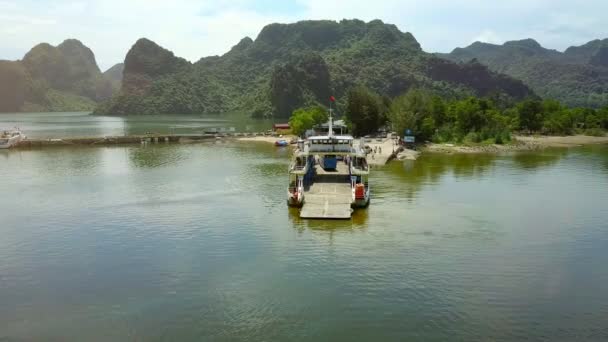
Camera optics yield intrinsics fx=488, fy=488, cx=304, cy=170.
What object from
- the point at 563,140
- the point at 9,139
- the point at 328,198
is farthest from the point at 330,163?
the point at 563,140

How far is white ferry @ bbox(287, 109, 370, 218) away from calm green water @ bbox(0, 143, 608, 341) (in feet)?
5.39

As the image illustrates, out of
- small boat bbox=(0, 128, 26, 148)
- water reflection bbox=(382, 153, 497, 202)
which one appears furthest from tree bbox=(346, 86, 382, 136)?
small boat bbox=(0, 128, 26, 148)

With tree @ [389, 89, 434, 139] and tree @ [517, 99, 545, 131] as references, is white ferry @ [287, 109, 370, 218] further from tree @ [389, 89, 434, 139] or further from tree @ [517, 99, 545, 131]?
tree @ [517, 99, 545, 131]

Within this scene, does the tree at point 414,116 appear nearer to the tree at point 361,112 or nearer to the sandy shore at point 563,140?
the tree at point 361,112

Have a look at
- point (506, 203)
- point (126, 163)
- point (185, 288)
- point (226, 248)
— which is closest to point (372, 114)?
point (126, 163)

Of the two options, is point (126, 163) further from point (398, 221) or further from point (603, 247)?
point (603, 247)

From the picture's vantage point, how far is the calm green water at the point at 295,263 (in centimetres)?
→ 2158

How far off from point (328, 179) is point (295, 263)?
17.7 metres

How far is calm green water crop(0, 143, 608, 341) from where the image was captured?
2158 centimetres

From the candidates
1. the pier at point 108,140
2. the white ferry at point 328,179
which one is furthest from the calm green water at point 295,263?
the pier at point 108,140

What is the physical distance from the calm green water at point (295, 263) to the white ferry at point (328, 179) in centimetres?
164

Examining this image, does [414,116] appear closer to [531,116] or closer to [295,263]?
[531,116]

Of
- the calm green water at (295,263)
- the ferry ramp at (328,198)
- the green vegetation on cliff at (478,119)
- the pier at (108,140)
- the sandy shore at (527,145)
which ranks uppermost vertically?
the green vegetation on cliff at (478,119)

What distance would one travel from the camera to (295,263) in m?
28.4
